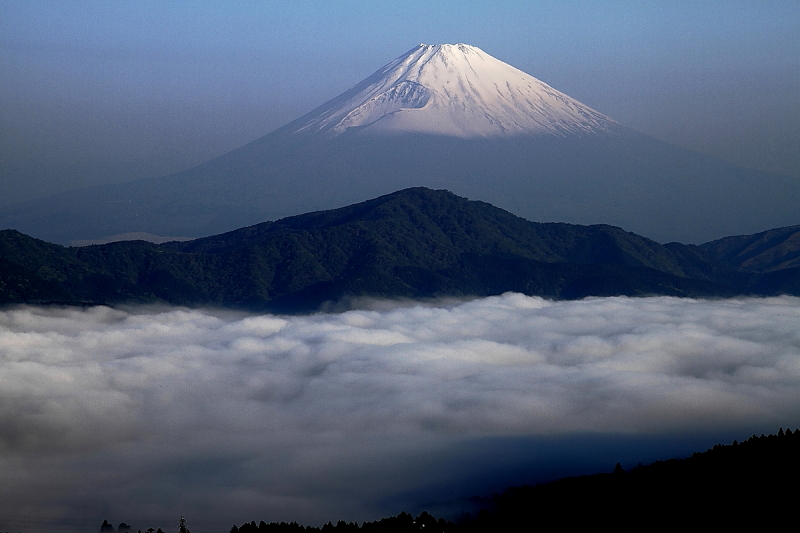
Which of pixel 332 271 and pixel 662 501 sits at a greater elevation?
pixel 332 271

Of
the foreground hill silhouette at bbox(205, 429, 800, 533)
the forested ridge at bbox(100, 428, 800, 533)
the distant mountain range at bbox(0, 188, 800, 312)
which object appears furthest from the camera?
the distant mountain range at bbox(0, 188, 800, 312)

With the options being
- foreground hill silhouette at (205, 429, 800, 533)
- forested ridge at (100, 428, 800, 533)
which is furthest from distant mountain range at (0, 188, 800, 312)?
foreground hill silhouette at (205, 429, 800, 533)

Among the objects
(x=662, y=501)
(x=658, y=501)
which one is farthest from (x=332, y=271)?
(x=662, y=501)

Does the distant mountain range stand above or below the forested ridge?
above

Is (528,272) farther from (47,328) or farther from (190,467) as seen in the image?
(190,467)

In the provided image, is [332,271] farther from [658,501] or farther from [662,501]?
[662,501]

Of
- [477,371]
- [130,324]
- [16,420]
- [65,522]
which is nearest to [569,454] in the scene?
[477,371]

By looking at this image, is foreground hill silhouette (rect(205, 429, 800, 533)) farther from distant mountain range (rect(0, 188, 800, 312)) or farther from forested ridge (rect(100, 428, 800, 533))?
distant mountain range (rect(0, 188, 800, 312))

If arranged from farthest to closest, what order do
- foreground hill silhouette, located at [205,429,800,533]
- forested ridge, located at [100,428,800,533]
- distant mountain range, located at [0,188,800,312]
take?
1. distant mountain range, located at [0,188,800,312]
2. forested ridge, located at [100,428,800,533]
3. foreground hill silhouette, located at [205,429,800,533]

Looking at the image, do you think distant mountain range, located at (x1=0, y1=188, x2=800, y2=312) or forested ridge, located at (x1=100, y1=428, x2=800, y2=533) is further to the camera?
distant mountain range, located at (x1=0, y1=188, x2=800, y2=312)
